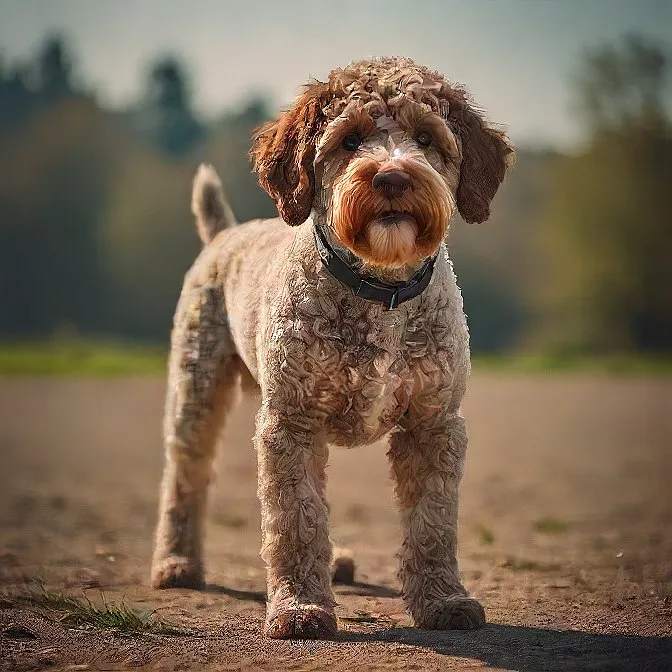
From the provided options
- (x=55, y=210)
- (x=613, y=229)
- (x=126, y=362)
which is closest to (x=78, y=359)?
(x=126, y=362)

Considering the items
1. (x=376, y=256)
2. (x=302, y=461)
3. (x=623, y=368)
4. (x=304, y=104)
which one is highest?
(x=623, y=368)

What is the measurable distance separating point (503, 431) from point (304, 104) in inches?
382

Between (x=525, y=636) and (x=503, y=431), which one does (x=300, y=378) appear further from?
(x=503, y=431)

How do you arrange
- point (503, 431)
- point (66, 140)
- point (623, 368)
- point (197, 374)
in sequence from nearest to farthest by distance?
1. point (197, 374)
2. point (503, 431)
3. point (623, 368)
4. point (66, 140)

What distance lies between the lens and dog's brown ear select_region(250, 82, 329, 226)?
4.68 meters

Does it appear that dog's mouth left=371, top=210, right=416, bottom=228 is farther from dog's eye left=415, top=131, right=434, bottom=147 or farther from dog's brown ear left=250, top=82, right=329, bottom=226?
dog's brown ear left=250, top=82, right=329, bottom=226

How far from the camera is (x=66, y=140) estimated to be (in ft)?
86.3

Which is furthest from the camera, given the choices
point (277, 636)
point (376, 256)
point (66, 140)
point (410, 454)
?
point (66, 140)

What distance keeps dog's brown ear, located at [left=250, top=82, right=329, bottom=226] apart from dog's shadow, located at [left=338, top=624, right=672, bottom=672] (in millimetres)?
1720

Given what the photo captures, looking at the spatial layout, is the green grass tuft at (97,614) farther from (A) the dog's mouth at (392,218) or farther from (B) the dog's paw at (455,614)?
(A) the dog's mouth at (392,218)

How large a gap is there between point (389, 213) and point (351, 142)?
0.40 m

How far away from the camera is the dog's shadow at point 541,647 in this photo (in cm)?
433

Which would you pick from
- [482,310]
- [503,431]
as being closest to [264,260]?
[503,431]

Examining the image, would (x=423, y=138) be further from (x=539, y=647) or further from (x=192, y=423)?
(x=192, y=423)
